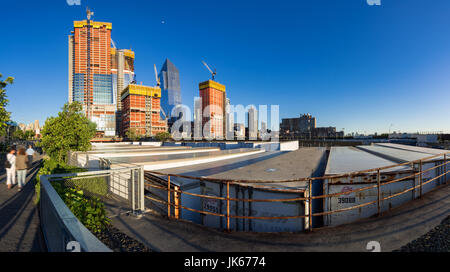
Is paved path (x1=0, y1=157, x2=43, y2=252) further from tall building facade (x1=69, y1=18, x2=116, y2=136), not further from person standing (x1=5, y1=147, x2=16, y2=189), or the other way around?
tall building facade (x1=69, y1=18, x2=116, y2=136)

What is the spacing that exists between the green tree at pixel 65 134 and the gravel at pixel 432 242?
17292mm

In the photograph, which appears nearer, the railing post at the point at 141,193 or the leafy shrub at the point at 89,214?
the leafy shrub at the point at 89,214

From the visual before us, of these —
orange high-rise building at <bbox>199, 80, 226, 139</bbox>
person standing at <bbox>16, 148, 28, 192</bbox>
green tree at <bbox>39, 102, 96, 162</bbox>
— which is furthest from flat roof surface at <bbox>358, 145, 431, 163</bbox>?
orange high-rise building at <bbox>199, 80, 226, 139</bbox>

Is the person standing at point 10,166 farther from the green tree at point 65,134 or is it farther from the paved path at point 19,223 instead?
the green tree at point 65,134

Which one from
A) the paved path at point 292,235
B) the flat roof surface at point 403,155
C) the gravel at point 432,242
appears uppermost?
the flat roof surface at point 403,155

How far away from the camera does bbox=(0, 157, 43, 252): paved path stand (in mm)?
4004

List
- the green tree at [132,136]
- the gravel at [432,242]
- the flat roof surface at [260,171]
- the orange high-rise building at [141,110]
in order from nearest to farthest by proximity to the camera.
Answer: the gravel at [432,242] → the flat roof surface at [260,171] → the green tree at [132,136] → the orange high-rise building at [141,110]

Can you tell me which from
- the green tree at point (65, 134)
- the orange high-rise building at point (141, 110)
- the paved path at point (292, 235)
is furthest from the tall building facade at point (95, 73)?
the paved path at point (292, 235)

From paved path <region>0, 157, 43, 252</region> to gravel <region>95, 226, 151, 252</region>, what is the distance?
4.15 feet

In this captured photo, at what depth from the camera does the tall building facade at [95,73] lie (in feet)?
518

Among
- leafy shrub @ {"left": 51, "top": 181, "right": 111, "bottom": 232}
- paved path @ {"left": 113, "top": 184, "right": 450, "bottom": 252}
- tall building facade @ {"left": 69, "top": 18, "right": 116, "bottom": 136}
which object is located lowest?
paved path @ {"left": 113, "top": 184, "right": 450, "bottom": 252}
